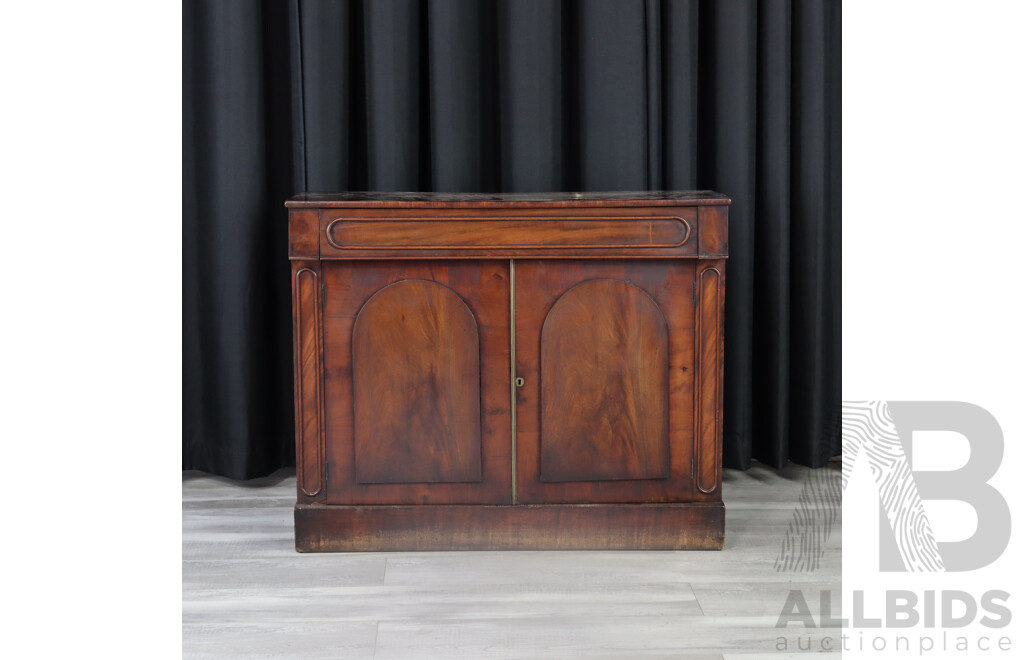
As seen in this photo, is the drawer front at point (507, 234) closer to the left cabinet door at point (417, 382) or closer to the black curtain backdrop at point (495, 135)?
the left cabinet door at point (417, 382)

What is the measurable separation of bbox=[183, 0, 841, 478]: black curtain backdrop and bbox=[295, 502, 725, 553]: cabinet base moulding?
472mm

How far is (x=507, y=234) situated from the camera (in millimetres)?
1764

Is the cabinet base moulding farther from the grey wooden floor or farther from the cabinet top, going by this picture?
the cabinet top

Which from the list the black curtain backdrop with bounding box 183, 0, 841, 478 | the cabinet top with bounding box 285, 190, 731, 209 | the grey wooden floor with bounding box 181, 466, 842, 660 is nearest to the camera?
the grey wooden floor with bounding box 181, 466, 842, 660

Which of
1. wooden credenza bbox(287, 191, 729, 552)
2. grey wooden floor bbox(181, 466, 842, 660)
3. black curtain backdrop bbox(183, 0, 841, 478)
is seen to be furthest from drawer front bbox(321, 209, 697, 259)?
grey wooden floor bbox(181, 466, 842, 660)

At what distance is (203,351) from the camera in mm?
2242

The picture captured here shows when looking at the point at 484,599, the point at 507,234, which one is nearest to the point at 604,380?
the point at 507,234

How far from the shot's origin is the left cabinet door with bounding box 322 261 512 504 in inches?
70.0

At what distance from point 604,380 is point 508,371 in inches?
7.5

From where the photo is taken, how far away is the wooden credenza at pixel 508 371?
5.78 ft

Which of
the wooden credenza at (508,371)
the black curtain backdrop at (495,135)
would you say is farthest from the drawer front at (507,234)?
the black curtain backdrop at (495,135)

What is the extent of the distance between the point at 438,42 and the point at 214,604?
1.30 m

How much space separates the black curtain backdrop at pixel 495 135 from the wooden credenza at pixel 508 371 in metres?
0.37
